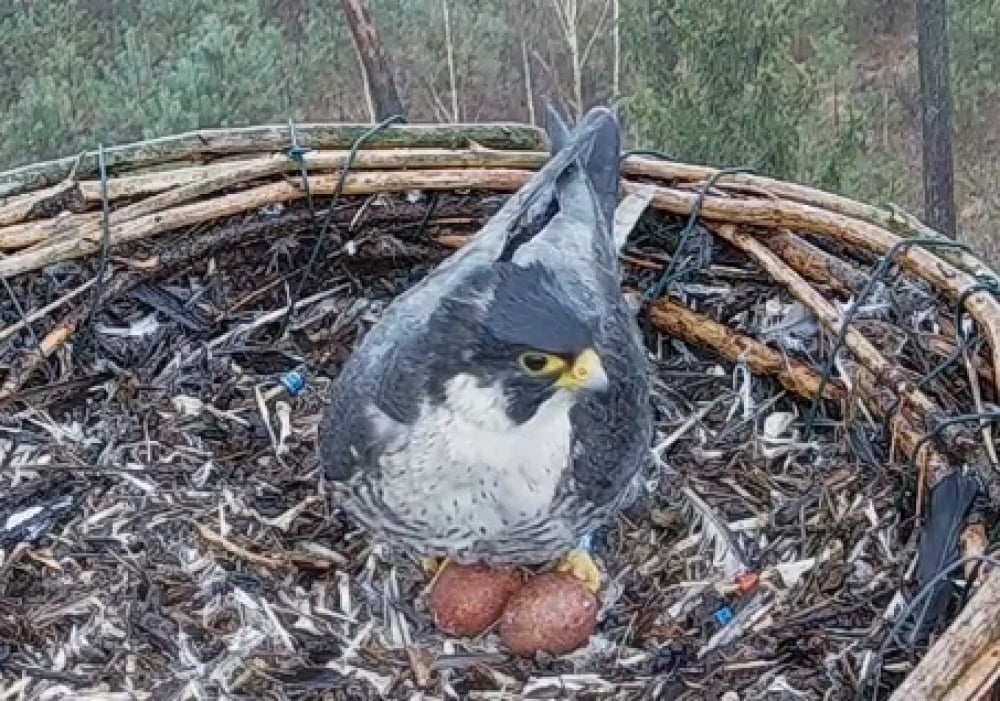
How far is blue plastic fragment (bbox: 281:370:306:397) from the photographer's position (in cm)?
336

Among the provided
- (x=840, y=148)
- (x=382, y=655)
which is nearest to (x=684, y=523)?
(x=382, y=655)

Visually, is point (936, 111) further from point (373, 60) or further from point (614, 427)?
point (614, 427)

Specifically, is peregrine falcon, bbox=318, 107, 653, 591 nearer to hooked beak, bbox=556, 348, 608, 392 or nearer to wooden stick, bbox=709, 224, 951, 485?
hooked beak, bbox=556, 348, 608, 392

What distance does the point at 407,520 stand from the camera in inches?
105

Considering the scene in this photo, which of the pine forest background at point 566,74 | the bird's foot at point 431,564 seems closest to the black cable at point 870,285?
the bird's foot at point 431,564

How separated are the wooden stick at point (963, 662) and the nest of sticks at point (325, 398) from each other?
49mm

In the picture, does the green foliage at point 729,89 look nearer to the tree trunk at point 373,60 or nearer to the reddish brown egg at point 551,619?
the tree trunk at point 373,60

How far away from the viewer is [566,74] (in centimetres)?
1084

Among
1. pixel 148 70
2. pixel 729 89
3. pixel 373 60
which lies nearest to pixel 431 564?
pixel 373 60

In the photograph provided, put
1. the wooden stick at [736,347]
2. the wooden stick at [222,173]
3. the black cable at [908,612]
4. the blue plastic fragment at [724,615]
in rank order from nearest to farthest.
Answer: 1. the black cable at [908,612]
2. the blue plastic fragment at [724,615]
3. the wooden stick at [736,347]
4. the wooden stick at [222,173]

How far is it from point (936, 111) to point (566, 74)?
12.2 ft

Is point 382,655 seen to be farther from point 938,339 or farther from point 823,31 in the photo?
point 823,31

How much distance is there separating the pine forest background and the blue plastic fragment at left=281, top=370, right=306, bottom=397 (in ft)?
10.7

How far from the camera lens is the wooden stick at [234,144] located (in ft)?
11.2
